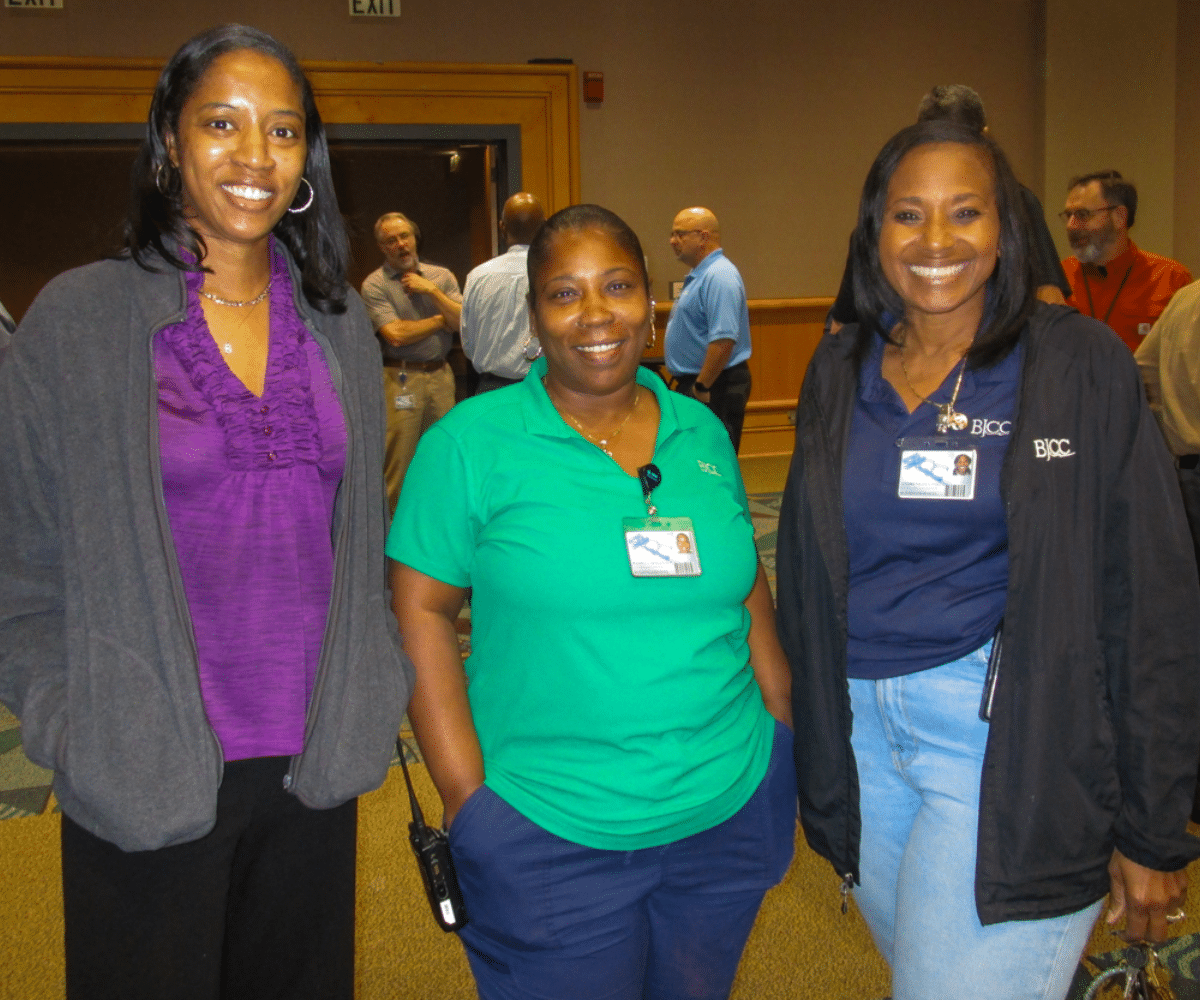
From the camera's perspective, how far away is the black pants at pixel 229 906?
1222mm

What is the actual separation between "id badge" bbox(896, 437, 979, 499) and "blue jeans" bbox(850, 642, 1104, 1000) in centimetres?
24

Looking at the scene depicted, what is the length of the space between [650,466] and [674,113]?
23.9 ft

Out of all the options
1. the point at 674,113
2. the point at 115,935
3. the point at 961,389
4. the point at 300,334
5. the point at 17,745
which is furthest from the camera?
the point at 674,113

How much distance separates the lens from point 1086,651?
4.49 feet

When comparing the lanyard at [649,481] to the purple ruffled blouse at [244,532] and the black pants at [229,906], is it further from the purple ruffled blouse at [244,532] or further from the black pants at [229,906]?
the black pants at [229,906]

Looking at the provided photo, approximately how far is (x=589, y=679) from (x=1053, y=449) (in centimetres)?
70

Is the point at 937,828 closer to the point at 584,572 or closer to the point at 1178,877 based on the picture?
the point at 1178,877

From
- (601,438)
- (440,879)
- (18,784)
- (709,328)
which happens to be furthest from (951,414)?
(709,328)

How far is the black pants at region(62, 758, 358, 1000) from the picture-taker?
4.01 feet

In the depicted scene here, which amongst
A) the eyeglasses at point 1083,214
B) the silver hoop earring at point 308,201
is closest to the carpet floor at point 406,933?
the silver hoop earring at point 308,201

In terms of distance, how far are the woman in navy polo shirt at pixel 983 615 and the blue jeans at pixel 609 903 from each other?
16cm

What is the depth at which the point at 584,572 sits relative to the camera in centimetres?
140

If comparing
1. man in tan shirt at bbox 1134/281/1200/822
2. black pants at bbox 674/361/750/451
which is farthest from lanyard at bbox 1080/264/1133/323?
man in tan shirt at bbox 1134/281/1200/822

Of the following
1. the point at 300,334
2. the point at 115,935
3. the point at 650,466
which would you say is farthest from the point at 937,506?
the point at 115,935
